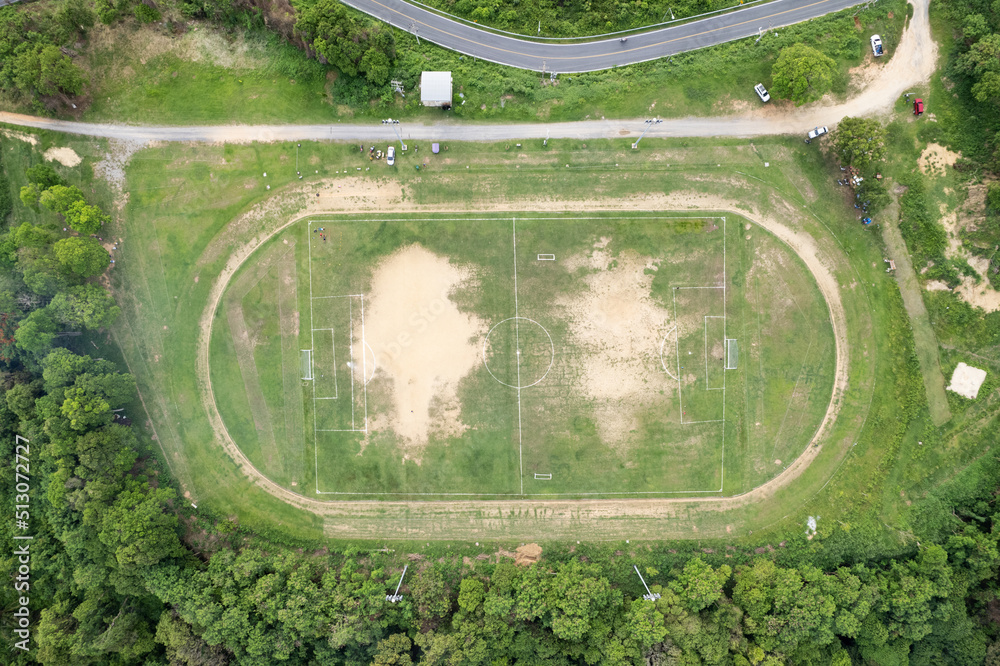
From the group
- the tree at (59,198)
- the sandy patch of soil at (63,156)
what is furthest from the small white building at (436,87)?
the sandy patch of soil at (63,156)

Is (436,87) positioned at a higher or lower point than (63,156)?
higher

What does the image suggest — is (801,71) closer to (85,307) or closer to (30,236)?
(85,307)

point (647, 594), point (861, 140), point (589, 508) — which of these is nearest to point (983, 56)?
point (861, 140)

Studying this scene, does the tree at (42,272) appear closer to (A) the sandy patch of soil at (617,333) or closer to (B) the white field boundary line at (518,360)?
(B) the white field boundary line at (518,360)

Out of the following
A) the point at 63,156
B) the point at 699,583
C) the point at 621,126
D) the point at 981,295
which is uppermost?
the point at 621,126

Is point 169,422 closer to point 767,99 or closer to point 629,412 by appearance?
point 629,412
